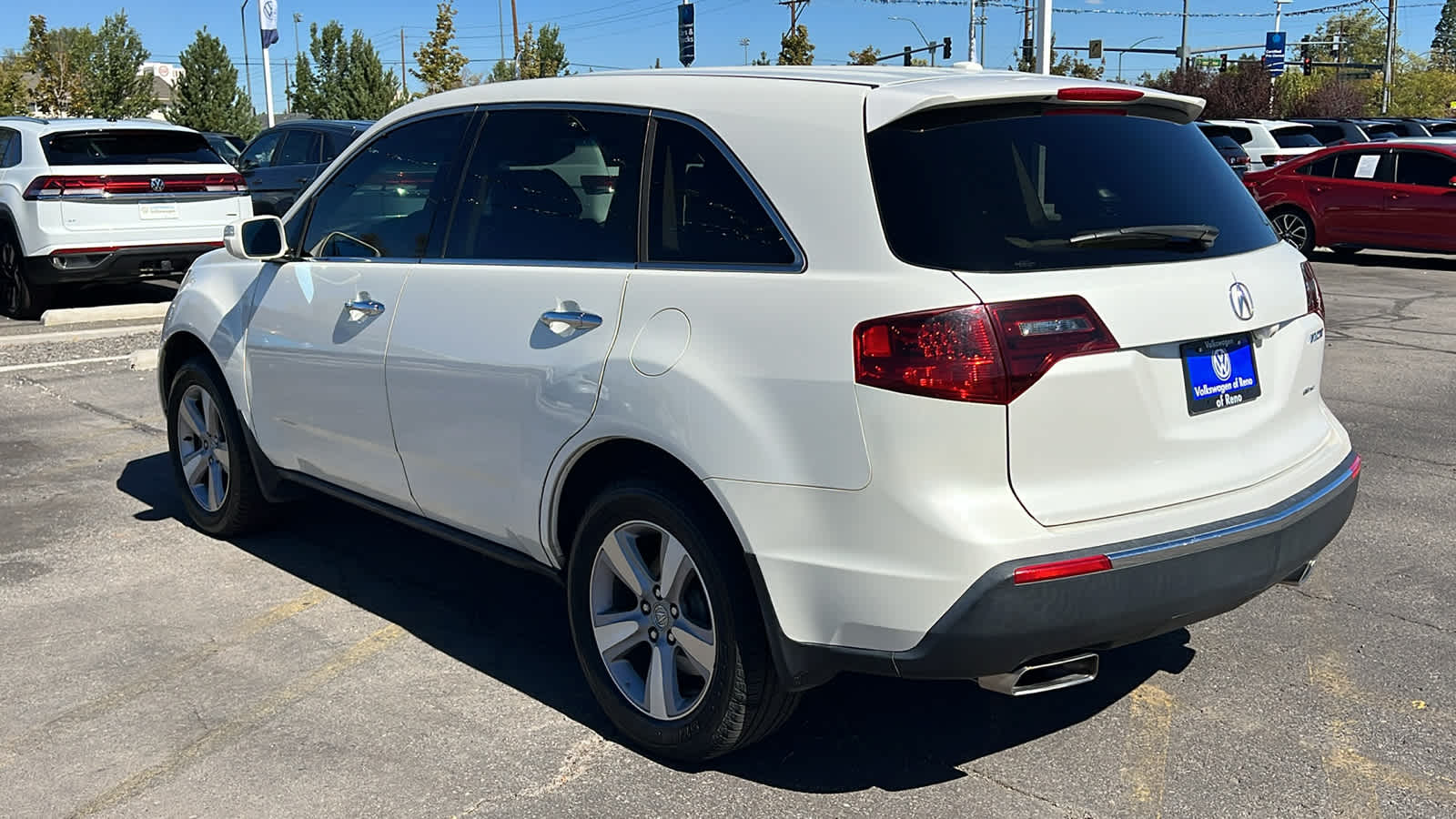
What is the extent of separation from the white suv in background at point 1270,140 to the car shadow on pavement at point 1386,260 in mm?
2433

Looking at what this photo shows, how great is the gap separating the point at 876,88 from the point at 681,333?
2.50 ft

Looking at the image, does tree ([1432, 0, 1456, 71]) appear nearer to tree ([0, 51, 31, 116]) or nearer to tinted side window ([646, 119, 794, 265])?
tree ([0, 51, 31, 116])

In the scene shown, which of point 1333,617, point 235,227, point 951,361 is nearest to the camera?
point 951,361

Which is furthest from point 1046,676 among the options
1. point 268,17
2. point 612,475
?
point 268,17

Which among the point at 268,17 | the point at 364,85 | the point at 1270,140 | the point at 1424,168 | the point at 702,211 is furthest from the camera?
the point at 364,85

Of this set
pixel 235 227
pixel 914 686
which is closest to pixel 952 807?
pixel 914 686

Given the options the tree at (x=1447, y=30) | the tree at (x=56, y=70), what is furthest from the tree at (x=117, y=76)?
the tree at (x=1447, y=30)

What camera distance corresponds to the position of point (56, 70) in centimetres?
5259

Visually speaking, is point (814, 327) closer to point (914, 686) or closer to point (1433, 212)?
point (914, 686)

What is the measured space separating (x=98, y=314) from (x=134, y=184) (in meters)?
1.25

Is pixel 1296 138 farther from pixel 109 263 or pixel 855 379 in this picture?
pixel 855 379

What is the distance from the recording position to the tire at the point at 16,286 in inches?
483

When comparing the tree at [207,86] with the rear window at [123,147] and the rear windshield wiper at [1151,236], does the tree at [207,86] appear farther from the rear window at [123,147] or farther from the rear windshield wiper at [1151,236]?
the rear windshield wiper at [1151,236]

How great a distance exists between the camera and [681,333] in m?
3.40
